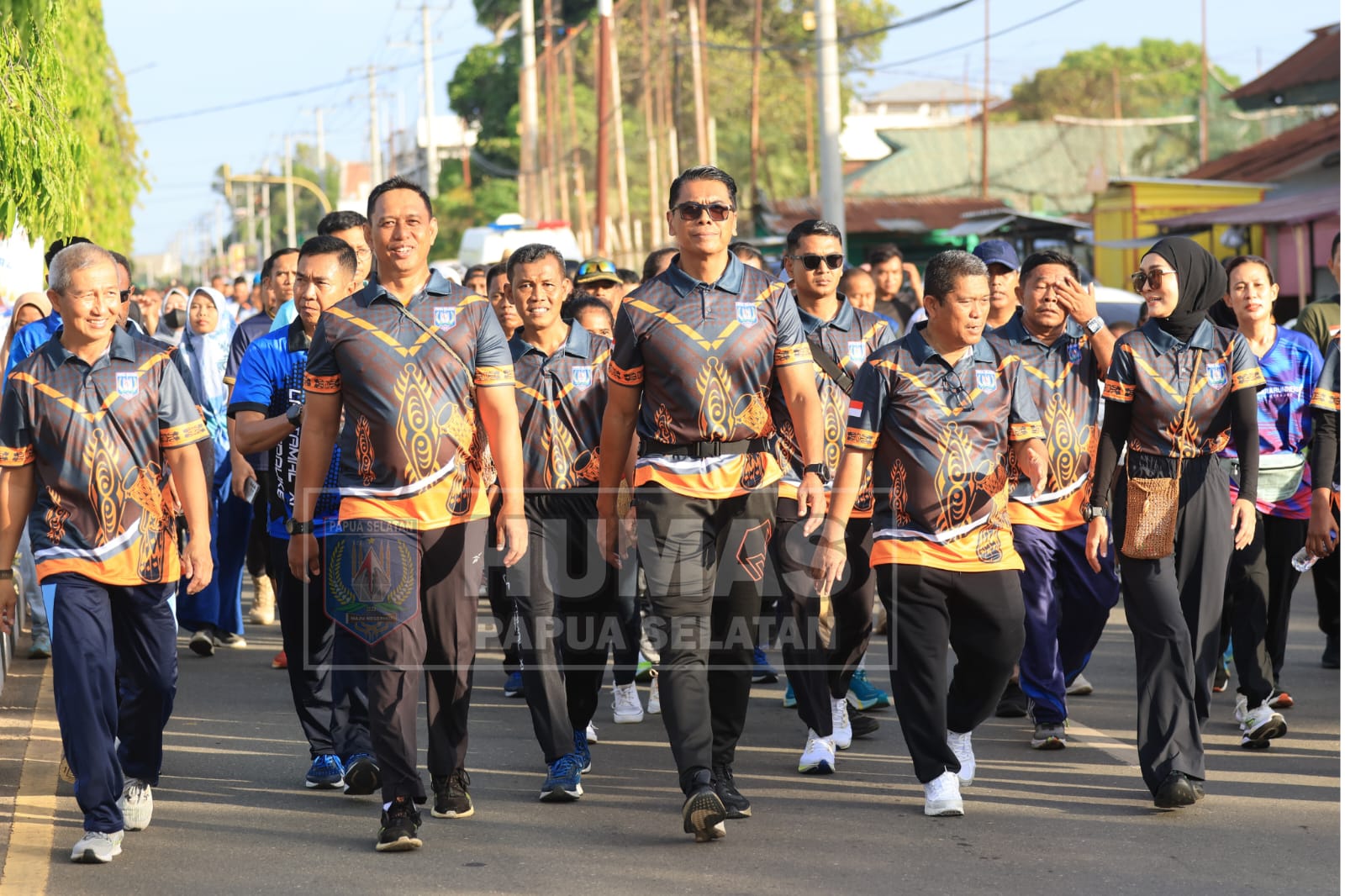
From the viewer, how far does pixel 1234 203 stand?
2973 cm

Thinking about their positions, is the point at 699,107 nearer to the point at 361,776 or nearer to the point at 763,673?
the point at 763,673

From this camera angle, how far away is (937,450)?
6.34 meters

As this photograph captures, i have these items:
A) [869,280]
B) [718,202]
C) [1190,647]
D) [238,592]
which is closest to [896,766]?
[1190,647]

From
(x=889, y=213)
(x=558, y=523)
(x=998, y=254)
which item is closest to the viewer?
(x=558, y=523)

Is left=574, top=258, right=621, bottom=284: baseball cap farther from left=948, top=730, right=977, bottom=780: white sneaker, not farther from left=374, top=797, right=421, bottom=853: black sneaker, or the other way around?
left=374, top=797, right=421, bottom=853: black sneaker

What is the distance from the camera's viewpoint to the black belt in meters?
6.22

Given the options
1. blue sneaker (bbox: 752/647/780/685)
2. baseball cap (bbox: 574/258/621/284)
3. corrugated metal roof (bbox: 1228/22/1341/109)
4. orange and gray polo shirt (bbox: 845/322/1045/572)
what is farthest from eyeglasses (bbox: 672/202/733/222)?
corrugated metal roof (bbox: 1228/22/1341/109)

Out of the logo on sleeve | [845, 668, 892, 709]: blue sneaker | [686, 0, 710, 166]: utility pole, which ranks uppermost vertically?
[686, 0, 710, 166]: utility pole

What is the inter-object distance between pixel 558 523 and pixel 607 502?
0.71 meters

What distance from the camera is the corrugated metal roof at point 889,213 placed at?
37344 mm

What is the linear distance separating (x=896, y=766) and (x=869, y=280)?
3.20m

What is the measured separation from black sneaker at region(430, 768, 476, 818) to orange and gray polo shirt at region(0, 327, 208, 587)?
4.20ft

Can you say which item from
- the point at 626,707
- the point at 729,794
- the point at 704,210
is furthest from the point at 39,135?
the point at 729,794

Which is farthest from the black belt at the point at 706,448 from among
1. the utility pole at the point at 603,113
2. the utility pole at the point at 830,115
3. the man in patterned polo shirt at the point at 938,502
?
the utility pole at the point at 603,113
